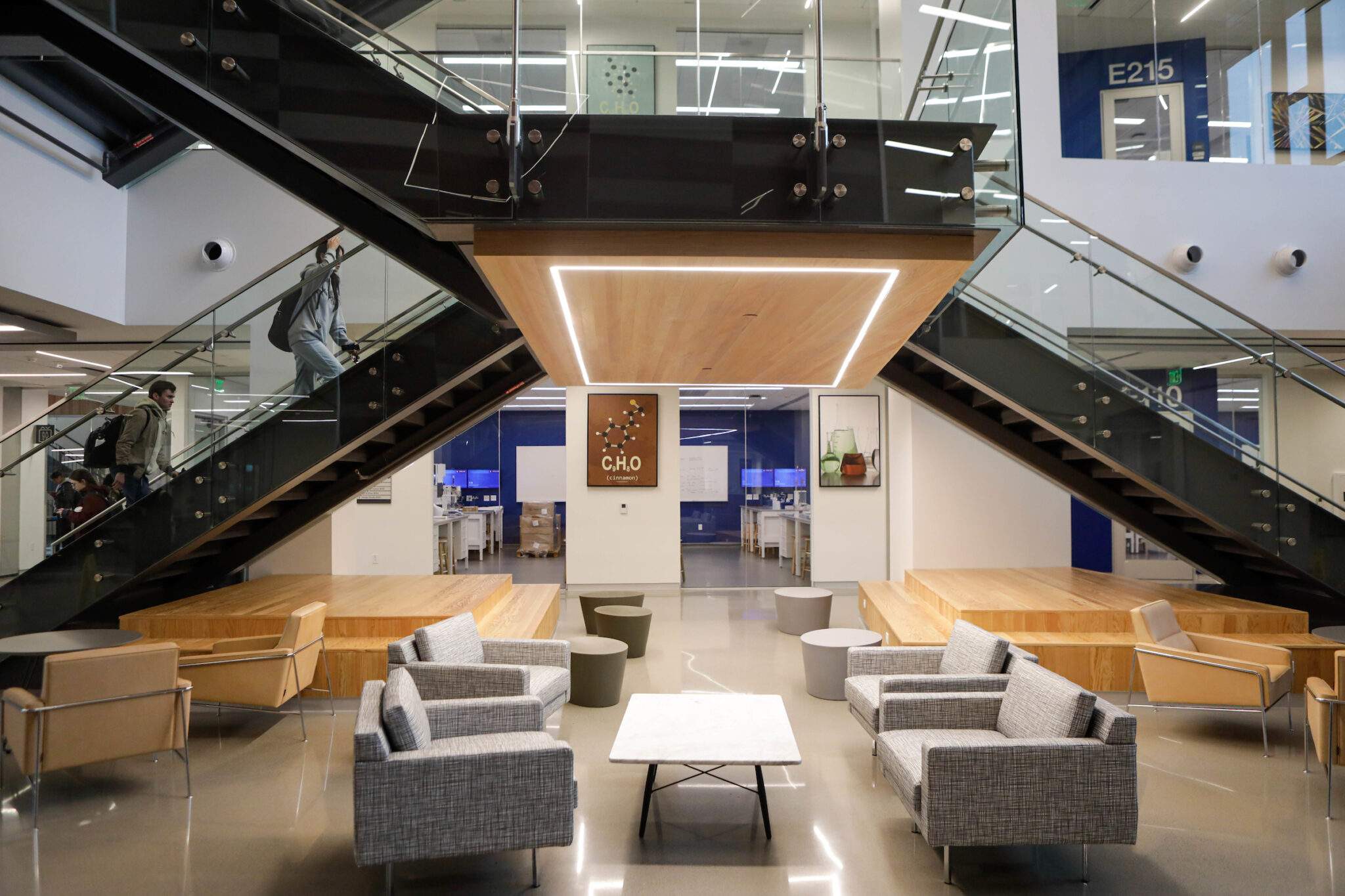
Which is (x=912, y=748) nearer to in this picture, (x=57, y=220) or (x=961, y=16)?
(x=961, y=16)

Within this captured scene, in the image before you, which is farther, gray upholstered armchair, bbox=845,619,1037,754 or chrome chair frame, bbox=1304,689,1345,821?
gray upholstered armchair, bbox=845,619,1037,754

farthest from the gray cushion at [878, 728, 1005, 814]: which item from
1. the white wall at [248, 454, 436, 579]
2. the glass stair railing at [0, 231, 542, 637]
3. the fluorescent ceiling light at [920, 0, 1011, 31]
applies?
the white wall at [248, 454, 436, 579]

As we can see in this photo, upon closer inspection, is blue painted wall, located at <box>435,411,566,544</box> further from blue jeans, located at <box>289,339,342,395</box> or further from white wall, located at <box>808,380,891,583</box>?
blue jeans, located at <box>289,339,342,395</box>

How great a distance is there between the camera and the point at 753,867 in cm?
350

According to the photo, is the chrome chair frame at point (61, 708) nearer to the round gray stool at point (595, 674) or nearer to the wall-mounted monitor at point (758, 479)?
the round gray stool at point (595, 674)

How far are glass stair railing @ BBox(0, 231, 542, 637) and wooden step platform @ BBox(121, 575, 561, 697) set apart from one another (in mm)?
581

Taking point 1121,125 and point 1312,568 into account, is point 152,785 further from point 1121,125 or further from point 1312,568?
point 1121,125

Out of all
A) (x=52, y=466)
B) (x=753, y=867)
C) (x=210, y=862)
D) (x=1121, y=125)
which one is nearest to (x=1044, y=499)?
(x=1121, y=125)

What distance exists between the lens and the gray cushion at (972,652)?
4516mm

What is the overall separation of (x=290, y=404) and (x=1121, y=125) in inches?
416

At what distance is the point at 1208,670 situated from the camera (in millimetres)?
5012

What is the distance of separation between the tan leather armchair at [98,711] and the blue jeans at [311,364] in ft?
8.12

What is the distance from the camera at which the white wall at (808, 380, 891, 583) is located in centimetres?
1111

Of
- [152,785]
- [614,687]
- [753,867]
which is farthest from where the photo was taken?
[614,687]
